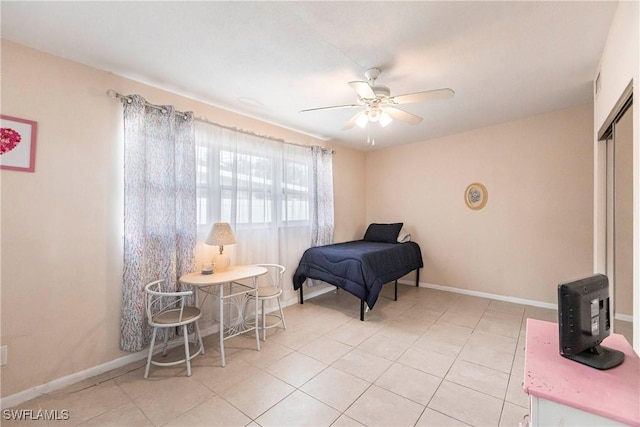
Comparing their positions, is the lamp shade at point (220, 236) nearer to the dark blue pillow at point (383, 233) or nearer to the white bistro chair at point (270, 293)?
the white bistro chair at point (270, 293)

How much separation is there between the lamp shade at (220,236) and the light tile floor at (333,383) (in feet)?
3.26

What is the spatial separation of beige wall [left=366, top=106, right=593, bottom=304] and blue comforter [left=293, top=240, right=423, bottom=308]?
2.47 ft

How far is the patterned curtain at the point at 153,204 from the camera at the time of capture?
2.26 metres

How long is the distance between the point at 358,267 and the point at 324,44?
2.27 meters

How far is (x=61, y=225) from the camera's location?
2.01m

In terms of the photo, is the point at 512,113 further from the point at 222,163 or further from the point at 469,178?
the point at 222,163

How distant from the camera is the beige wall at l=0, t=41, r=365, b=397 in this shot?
184 centimetres

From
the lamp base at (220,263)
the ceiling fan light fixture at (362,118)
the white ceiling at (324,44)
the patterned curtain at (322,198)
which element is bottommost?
the lamp base at (220,263)

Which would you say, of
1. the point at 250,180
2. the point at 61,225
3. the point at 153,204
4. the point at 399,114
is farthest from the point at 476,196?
the point at 61,225

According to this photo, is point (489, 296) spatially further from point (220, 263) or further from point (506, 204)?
point (220, 263)

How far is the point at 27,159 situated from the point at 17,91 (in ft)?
1.49

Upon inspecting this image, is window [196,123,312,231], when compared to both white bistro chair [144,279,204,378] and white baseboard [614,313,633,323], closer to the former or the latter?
white bistro chair [144,279,204,378]

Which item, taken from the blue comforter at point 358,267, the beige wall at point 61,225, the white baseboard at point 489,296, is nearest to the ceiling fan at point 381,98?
the blue comforter at point 358,267

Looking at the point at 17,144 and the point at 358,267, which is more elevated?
the point at 17,144
